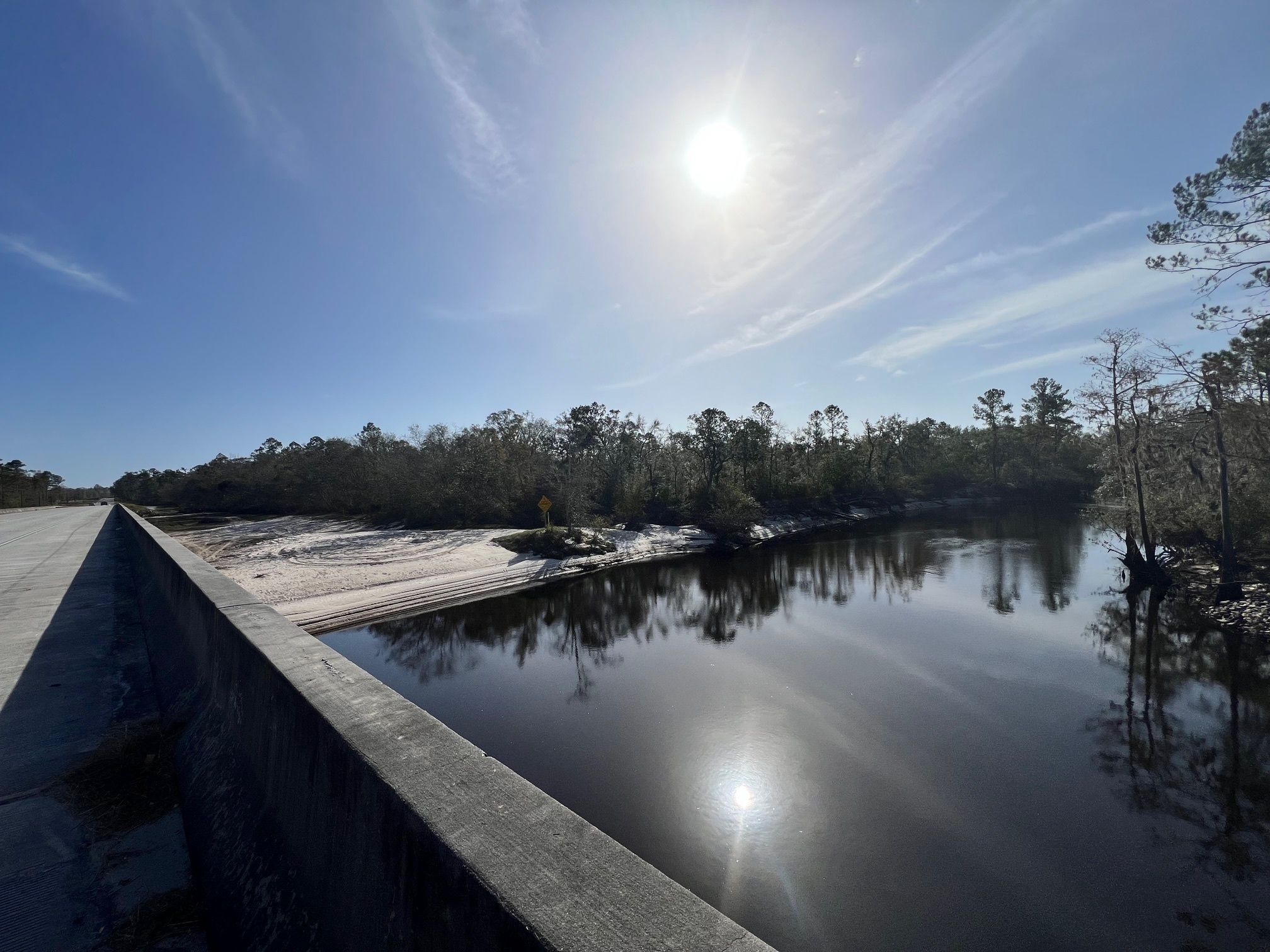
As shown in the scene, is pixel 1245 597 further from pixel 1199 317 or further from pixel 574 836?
pixel 574 836

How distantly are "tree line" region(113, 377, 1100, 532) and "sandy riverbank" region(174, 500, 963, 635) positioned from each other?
3420 mm

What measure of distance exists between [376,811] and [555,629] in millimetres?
14491

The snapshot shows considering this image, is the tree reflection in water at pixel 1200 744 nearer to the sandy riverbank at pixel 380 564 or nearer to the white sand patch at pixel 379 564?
the sandy riverbank at pixel 380 564

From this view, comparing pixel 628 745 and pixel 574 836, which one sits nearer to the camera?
pixel 574 836

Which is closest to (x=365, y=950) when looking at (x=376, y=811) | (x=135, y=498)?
(x=376, y=811)

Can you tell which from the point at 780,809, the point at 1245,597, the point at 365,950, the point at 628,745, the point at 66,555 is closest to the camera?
the point at 365,950

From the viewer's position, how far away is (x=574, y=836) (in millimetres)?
2203

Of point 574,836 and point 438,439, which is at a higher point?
point 438,439

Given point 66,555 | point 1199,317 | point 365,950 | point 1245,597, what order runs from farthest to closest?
point 66,555, point 1245,597, point 1199,317, point 365,950

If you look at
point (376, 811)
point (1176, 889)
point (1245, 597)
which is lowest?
point (1176, 889)

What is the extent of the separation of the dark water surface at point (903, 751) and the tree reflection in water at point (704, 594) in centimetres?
17

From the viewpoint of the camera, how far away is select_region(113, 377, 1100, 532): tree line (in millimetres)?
38469

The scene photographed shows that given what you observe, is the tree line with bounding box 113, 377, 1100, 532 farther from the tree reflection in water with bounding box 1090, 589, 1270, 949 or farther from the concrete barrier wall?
the concrete barrier wall

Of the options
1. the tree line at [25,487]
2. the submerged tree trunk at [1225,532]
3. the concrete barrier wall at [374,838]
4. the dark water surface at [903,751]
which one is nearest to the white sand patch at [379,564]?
the dark water surface at [903,751]
